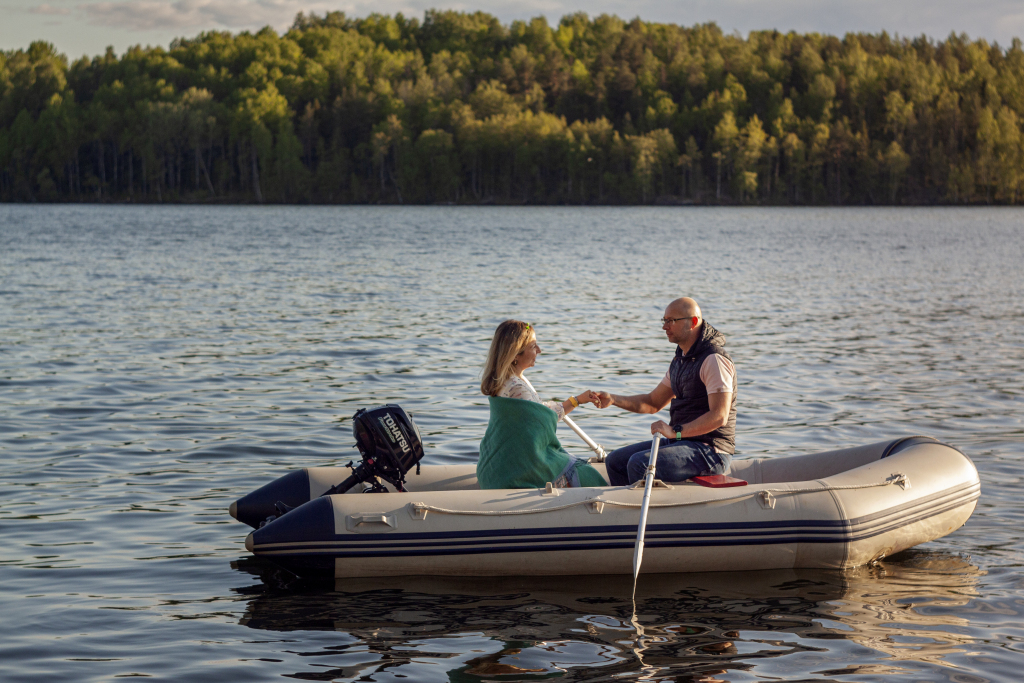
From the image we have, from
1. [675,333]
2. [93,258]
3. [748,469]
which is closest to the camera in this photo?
[675,333]

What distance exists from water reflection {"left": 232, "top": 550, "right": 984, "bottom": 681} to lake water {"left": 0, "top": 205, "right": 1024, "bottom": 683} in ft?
0.06

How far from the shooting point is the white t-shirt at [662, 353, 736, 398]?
626cm

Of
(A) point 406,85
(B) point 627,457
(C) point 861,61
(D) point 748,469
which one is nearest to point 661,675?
(B) point 627,457

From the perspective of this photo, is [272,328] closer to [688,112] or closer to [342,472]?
[342,472]

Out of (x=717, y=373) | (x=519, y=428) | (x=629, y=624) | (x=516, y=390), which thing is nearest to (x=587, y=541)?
(x=629, y=624)

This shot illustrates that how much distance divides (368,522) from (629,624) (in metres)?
1.55

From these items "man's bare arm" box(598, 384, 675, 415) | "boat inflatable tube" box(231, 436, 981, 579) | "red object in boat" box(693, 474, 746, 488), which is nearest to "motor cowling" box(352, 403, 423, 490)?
"boat inflatable tube" box(231, 436, 981, 579)

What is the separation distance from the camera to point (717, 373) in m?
6.27

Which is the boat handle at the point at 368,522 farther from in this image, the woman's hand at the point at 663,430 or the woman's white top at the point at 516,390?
the woman's hand at the point at 663,430

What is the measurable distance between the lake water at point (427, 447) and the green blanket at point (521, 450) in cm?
61

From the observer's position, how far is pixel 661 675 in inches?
189

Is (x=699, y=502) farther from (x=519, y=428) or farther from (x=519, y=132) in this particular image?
(x=519, y=132)

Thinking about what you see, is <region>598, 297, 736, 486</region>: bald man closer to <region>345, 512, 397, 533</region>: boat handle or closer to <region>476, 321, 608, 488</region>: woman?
<region>476, 321, 608, 488</region>: woman

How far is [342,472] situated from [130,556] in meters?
1.37
